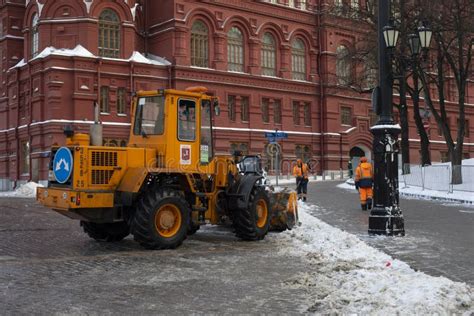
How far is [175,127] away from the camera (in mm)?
11523

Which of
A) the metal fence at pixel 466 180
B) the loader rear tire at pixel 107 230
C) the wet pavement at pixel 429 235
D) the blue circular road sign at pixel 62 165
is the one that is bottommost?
the wet pavement at pixel 429 235

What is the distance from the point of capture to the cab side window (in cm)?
1166

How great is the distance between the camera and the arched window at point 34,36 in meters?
40.8

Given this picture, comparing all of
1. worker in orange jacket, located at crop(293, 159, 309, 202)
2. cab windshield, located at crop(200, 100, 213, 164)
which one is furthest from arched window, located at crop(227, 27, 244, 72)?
cab windshield, located at crop(200, 100, 213, 164)

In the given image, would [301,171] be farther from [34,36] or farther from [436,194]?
[34,36]

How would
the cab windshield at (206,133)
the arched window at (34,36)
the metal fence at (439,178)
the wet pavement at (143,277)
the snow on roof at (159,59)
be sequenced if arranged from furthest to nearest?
the snow on roof at (159,59) < the arched window at (34,36) < the metal fence at (439,178) < the cab windshield at (206,133) < the wet pavement at (143,277)

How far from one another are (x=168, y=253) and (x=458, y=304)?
574 cm

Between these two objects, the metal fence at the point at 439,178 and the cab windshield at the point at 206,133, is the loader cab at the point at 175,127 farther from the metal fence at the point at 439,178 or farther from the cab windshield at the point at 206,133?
the metal fence at the point at 439,178

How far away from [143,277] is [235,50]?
126 feet

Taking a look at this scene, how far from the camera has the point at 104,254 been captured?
10711 millimetres

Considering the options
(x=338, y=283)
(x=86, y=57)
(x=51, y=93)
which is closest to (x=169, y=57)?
(x=86, y=57)

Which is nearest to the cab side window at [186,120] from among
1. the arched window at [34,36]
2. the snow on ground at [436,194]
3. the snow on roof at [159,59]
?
the snow on ground at [436,194]

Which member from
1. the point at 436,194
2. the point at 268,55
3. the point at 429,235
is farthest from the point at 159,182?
the point at 268,55

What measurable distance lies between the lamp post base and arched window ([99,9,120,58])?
31.1 metres
